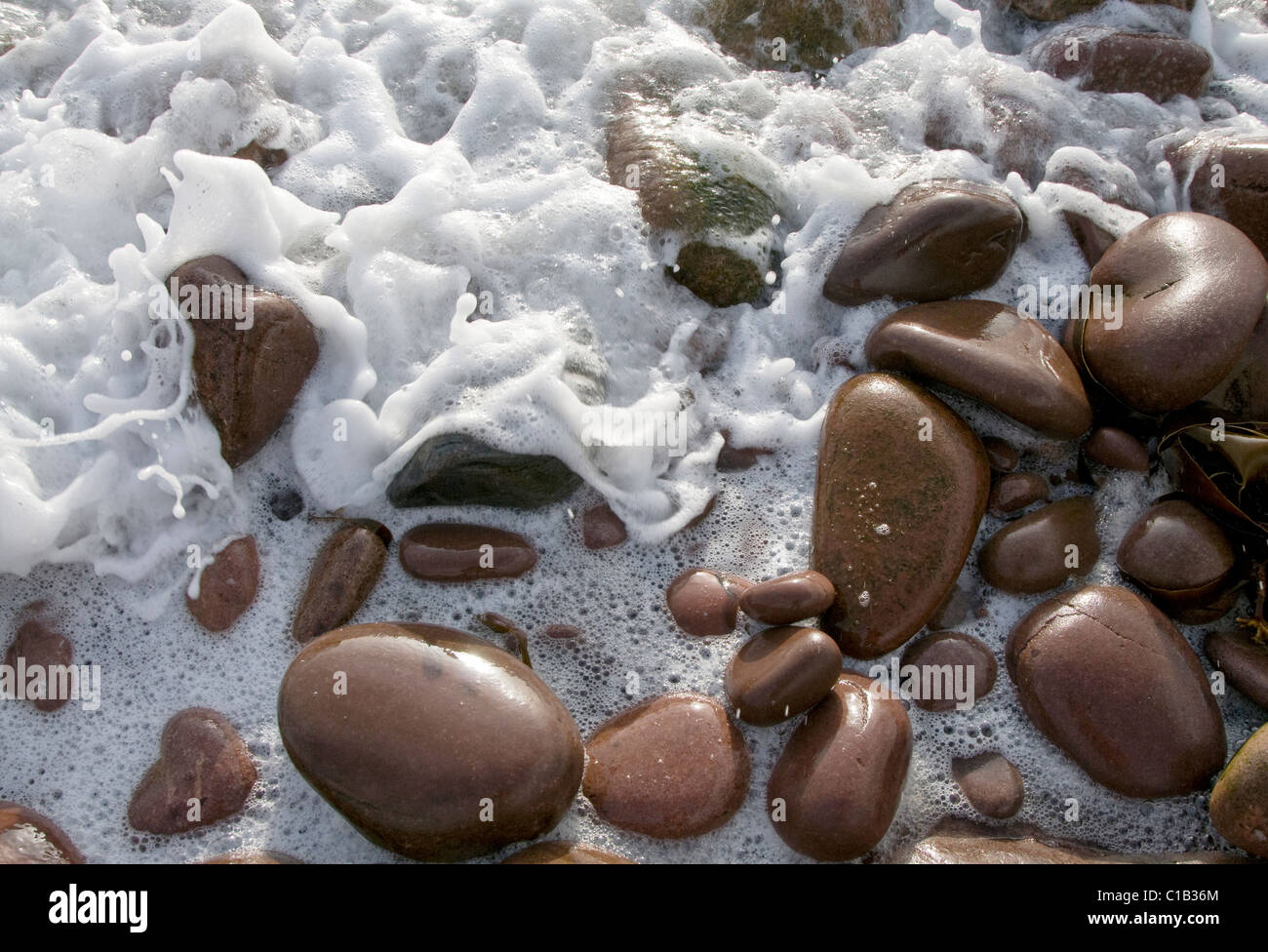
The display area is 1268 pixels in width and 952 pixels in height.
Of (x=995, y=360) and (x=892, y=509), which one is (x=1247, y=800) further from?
(x=995, y=360)

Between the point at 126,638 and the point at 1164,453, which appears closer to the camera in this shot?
the point at 126,638

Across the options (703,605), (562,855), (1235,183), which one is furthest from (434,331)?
(1235,183)

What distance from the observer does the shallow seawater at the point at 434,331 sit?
2.59 m

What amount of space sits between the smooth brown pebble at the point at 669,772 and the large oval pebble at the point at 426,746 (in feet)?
0.43

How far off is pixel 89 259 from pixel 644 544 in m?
2.27

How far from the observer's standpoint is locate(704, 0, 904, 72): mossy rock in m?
4.05

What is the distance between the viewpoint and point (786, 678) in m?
2.41

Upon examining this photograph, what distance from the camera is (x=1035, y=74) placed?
3941 mm

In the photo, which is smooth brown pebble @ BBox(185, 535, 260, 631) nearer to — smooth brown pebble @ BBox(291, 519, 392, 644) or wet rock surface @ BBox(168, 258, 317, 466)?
smooth brown pebble @ BBox(291, 519, 392, 644)

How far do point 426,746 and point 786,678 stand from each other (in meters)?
0.96

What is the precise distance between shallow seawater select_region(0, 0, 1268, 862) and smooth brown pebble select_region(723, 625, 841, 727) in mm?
96
